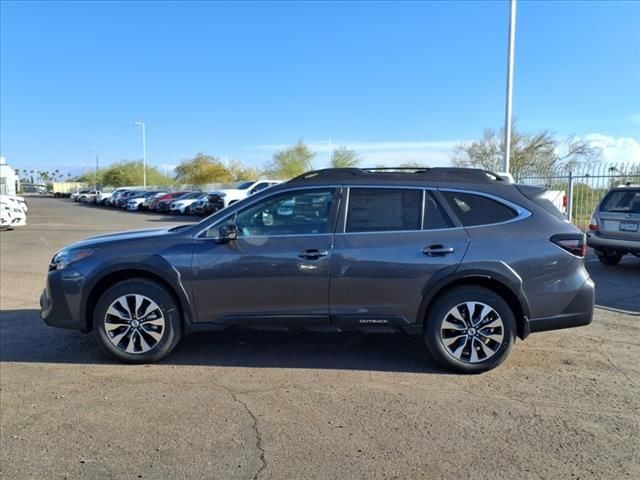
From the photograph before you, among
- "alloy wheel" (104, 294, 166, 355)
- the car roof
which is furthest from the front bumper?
the car roof

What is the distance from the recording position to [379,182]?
4793 millimetres

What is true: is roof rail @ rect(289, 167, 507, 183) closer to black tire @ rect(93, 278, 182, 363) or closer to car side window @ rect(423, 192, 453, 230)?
car side window @ rect(423, 192, 453, 230)

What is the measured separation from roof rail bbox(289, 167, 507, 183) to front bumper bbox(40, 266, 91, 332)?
221 cm

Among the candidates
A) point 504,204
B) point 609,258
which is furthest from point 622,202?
point 504,204

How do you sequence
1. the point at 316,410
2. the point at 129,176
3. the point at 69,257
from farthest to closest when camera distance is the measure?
the point at 129,176 → the point at 69,257 → the point at 316,410

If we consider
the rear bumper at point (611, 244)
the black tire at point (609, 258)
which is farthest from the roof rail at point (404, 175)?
the black tire at point (609, 258)

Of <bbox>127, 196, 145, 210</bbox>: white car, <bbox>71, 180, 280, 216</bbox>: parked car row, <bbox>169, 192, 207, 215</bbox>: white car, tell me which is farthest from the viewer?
<bbox>127, 196, 145, 210</bbox>: white car

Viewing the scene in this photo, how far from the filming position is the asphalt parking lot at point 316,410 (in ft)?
10.5

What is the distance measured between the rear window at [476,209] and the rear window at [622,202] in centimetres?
637

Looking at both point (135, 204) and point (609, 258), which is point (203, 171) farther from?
point (609, 258)

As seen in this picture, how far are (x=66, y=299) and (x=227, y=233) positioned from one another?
163cm

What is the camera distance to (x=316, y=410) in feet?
12.9

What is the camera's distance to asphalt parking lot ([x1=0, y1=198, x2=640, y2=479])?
3.20 meters

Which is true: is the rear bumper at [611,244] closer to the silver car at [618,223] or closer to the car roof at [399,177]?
the silver car at [618,223]
